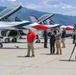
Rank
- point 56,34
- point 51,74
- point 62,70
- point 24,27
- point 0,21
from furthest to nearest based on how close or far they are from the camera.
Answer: point 0,21, point 24,27, point 56,34, point 62,70, point 51,74

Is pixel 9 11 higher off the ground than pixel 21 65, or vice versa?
pixel 9 11

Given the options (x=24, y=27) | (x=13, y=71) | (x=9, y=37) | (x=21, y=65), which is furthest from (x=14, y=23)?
(x=13, y=71)

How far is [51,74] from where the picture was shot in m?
13.6

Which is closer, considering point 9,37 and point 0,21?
point 0,21

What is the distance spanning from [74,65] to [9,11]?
20.3m

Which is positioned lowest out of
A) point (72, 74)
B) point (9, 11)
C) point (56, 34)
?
point (72, 74)

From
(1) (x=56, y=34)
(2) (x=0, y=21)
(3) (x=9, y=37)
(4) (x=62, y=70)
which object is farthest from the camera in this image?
(3) (x=9, y=37)

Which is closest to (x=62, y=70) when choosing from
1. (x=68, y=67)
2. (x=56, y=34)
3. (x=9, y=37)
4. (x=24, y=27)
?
(x=68, y=67)

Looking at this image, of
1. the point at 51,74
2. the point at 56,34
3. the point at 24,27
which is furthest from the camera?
the point at 24,27

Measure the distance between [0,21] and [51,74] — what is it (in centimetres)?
2199

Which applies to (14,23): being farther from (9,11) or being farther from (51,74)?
(51,74)

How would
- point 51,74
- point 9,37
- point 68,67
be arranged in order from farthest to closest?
point 9,37 → point 68,67 → point 51,74

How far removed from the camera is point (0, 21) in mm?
35062

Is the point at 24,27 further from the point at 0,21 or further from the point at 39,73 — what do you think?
the point at 39,73
